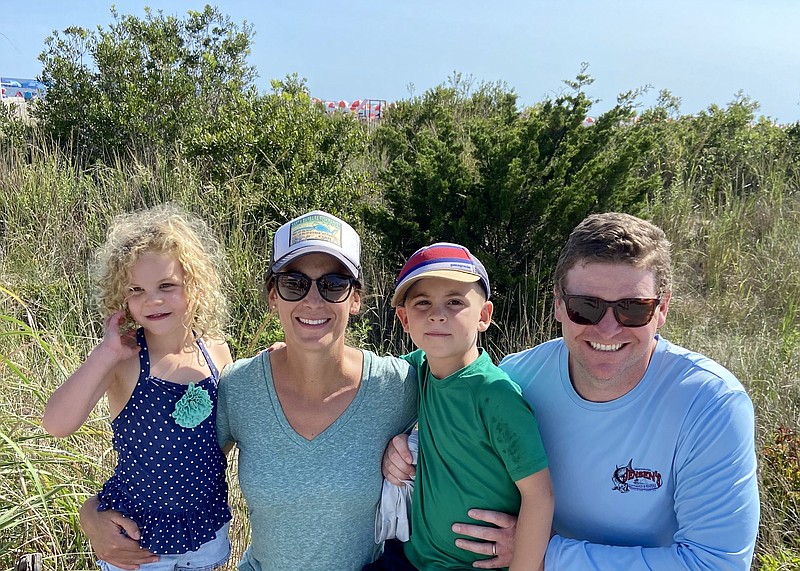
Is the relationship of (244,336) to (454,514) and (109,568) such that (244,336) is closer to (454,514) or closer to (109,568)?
(109,568)

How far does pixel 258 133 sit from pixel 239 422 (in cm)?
508

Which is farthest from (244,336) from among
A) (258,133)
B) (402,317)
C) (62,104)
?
(62,104)

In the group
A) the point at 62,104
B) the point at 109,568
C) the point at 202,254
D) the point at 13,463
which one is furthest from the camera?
the point at 62,104

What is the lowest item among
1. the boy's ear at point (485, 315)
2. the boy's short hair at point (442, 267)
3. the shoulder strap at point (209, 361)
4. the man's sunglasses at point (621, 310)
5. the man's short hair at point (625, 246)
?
the shoulder strap at point (209, 361)

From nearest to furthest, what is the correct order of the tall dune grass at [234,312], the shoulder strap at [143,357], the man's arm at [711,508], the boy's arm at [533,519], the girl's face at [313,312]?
the man's arm at [711,508]
the boy's arm at [533,519]
the girl's face at [313,312]
the shoulder strap at [143,357]
the tall dune grass at [234,312]

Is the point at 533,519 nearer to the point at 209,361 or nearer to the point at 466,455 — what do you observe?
the point at 466,455

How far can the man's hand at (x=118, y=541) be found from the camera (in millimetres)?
2299

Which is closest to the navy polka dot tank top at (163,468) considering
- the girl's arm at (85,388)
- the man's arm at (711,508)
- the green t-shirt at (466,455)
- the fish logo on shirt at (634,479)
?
the girl's arm at (85,388)

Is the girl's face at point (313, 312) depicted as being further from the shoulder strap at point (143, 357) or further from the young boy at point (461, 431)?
the shoulder strap at point (143, 357)

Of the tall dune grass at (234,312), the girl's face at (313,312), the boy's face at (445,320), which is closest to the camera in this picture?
the boy's face at (445,320)

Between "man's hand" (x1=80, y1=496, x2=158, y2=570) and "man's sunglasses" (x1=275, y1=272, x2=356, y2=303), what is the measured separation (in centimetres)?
97

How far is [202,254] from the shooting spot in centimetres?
259

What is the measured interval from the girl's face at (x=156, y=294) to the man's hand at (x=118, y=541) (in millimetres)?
665

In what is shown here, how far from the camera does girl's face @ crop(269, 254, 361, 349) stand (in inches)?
87.9
